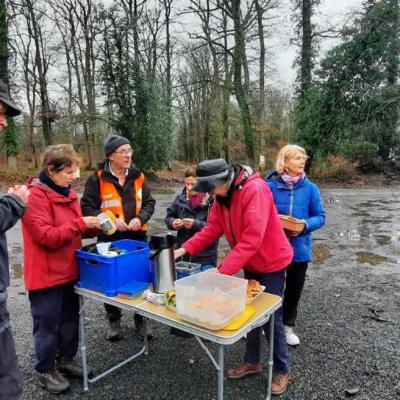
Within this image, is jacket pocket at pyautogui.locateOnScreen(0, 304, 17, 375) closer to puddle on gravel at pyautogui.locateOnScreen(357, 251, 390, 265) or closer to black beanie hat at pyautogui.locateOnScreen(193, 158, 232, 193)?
black beanie hat at pyautogui.locateOnScreen(193, 158, 232, 193)

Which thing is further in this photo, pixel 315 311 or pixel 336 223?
pixel 336 223

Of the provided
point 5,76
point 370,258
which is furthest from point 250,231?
point 5,76

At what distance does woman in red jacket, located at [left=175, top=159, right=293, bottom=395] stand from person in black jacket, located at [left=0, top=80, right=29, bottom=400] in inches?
44.3

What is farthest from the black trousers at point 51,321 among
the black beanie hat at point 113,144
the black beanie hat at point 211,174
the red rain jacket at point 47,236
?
the black beanie hat at point 211,174

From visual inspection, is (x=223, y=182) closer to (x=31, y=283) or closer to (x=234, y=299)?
(x=234, y=299)

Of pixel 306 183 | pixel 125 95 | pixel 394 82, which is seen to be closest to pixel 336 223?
pixel 306 183

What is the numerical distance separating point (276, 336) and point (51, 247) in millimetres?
1789

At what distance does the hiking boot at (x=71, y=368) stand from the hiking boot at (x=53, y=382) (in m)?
0.12

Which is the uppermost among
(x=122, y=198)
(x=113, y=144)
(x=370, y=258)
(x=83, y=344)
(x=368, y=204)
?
(x=113, y=144)

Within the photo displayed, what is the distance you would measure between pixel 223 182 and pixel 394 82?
20.5 meters

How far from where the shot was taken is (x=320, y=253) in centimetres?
688

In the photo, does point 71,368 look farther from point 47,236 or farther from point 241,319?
point 241,319

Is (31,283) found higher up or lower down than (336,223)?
higher up

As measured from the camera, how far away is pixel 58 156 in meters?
2.71
